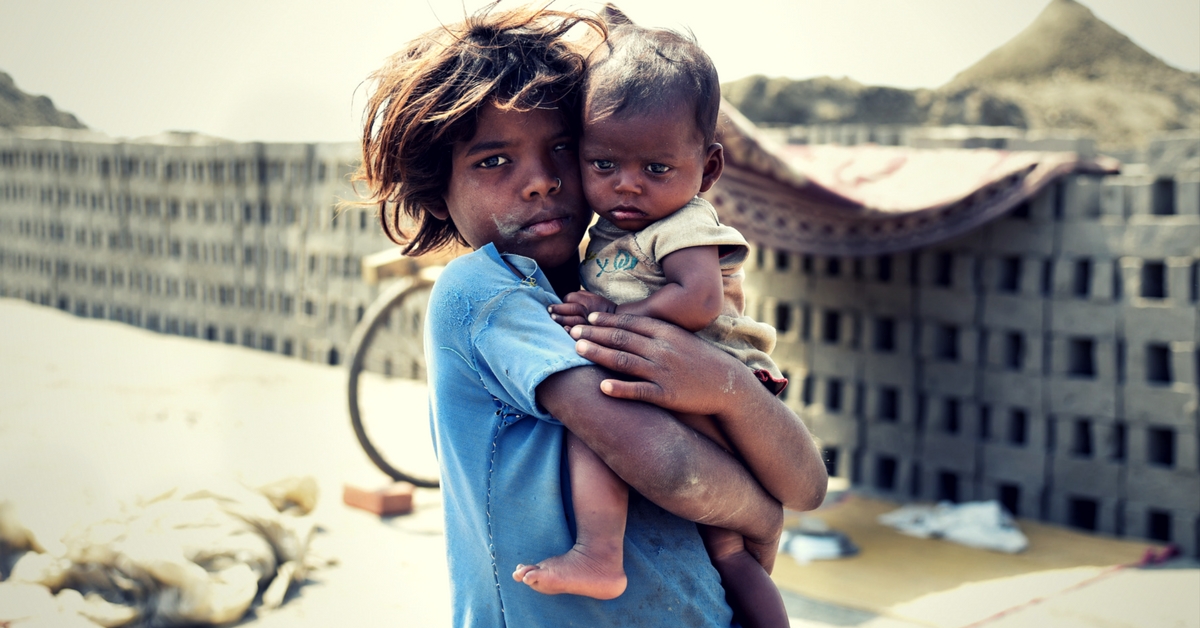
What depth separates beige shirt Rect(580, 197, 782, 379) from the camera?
1486mm

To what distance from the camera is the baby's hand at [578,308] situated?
4.44 feet

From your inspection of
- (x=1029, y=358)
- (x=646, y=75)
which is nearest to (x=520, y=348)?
(x=646, y=75)

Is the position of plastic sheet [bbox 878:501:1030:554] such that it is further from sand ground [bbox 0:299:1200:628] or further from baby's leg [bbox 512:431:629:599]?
baby's leg [bbox 512:431:629:599]

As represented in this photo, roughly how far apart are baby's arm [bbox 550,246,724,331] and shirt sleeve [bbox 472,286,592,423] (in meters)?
0.07

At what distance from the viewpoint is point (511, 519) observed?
4.32ft

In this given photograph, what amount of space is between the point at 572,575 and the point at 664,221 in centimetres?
57

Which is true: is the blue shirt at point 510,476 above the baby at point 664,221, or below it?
below

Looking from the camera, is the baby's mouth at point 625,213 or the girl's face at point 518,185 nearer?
the girl's face at point 518,185

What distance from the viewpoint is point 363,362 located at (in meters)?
5.38

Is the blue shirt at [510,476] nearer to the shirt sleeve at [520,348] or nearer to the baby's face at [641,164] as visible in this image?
the shirt sleeve at [520,348]

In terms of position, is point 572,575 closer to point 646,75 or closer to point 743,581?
point 743,581

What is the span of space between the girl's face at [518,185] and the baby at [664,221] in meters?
0.05

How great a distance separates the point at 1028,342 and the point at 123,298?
392 inches

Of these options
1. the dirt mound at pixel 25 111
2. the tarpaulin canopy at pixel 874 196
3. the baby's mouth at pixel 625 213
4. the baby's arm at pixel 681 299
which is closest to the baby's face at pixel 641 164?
the baby's mouth at pixel 625 213
